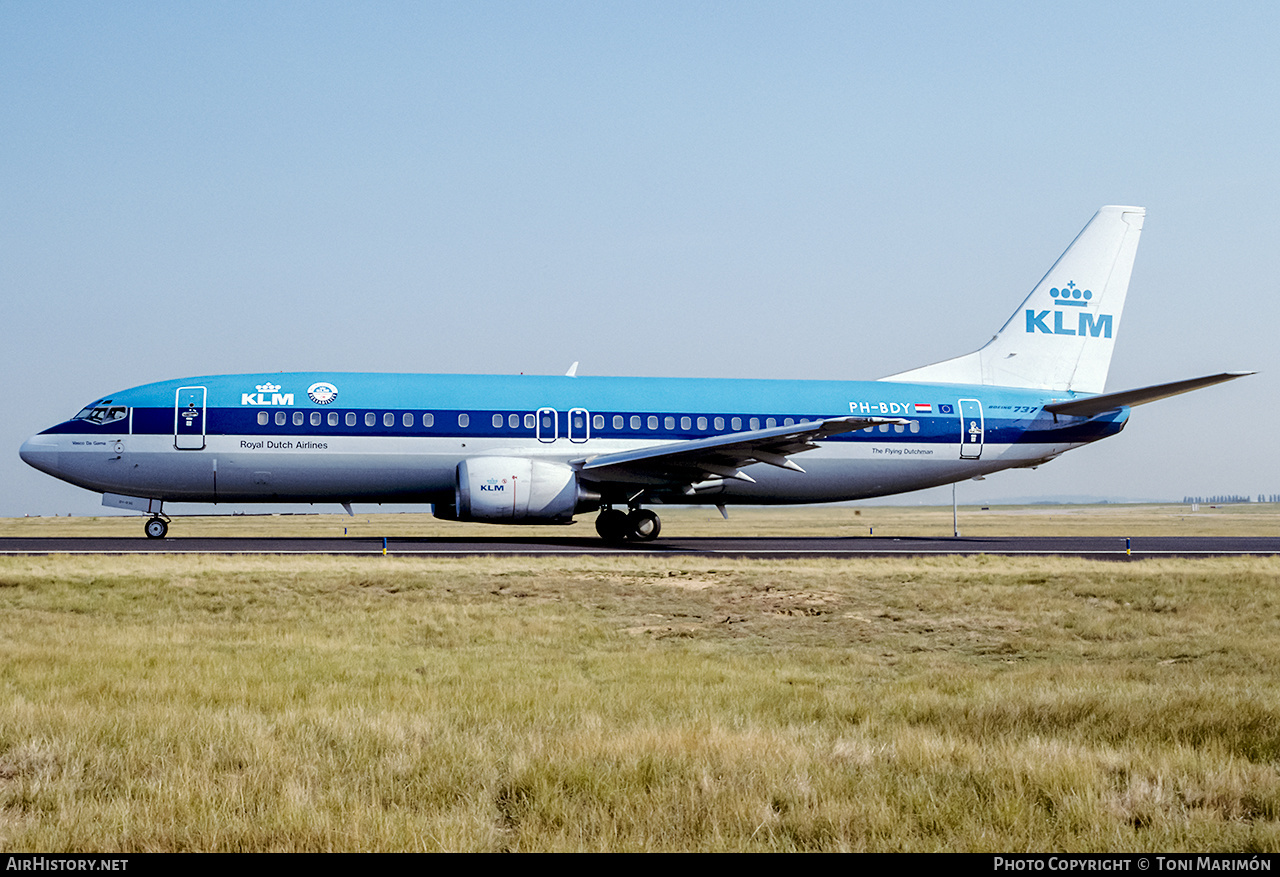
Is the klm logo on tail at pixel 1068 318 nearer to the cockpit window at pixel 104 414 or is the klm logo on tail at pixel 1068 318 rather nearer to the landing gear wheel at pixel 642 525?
the landing gear wheel at pixel 642 525

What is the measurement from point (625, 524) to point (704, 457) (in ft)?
11.2

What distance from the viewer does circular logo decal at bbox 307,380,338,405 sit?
97.4 ft

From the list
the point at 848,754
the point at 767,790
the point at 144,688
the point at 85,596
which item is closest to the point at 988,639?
the point at 848,754

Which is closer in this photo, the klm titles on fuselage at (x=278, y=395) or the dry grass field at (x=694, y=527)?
the klm titles on fuselage at (x=278, y=395)

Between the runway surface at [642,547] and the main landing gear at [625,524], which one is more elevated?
the main landing gear at [625,524]

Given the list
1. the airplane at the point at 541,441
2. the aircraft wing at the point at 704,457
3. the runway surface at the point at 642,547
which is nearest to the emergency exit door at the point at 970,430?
the airplane at the point at 541,441

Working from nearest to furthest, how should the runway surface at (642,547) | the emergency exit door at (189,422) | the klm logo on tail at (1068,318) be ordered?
the runway surface at (642,547), the emergency exit door at (189,422), the klm logo on tail at (1068,318)

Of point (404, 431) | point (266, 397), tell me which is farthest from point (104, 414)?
point (404, 431)

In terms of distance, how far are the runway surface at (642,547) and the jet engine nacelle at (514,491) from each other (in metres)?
0.89

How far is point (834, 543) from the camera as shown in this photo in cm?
3353

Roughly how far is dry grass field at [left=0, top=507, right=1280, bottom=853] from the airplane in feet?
24.2

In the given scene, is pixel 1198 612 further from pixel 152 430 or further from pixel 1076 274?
pixel 152 430

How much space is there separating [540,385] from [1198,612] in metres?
17.8

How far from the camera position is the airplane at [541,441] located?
95.6 feet
